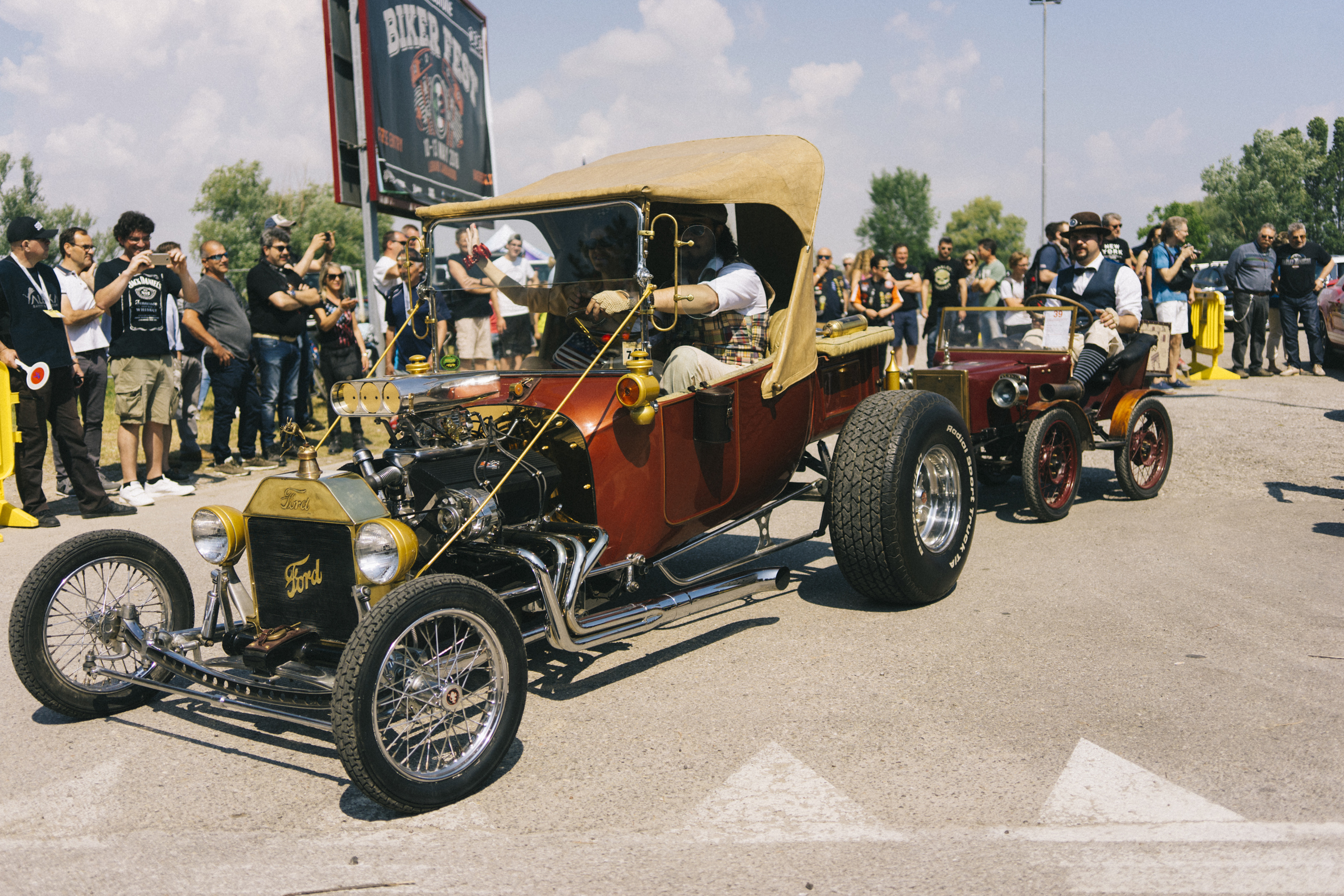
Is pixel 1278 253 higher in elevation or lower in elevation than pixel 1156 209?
lower

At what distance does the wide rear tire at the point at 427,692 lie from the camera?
291cm

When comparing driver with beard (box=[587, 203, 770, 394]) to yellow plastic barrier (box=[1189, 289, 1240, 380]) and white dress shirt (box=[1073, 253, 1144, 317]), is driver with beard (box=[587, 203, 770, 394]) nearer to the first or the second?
white dress shirt (box=[1073, 253, 1144, 317])

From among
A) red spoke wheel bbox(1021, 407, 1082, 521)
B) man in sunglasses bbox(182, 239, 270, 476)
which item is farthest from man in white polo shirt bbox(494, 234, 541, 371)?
man in sunglasses bbox(182, 239, 270, 476)

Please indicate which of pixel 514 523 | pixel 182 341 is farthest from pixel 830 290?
pixel 514 523

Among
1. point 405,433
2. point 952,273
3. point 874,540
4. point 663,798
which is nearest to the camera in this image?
point 663,798

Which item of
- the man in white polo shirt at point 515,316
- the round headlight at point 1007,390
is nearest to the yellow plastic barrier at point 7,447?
the man in white polo shirt at point 515,316

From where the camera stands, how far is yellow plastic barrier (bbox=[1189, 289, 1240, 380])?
14.1 m

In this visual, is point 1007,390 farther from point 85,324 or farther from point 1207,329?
point 1207,329

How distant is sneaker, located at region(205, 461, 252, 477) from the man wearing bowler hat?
7454 millimetres

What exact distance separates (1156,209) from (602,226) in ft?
331

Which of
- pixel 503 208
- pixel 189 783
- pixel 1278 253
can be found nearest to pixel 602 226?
pixel 503 208

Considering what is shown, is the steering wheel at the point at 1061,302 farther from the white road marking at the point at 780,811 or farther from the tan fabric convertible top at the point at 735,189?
the white road marking at the point at 780,811

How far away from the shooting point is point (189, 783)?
3410 millimetres

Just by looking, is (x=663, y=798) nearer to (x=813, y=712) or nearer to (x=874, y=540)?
(x=813, y=712)
